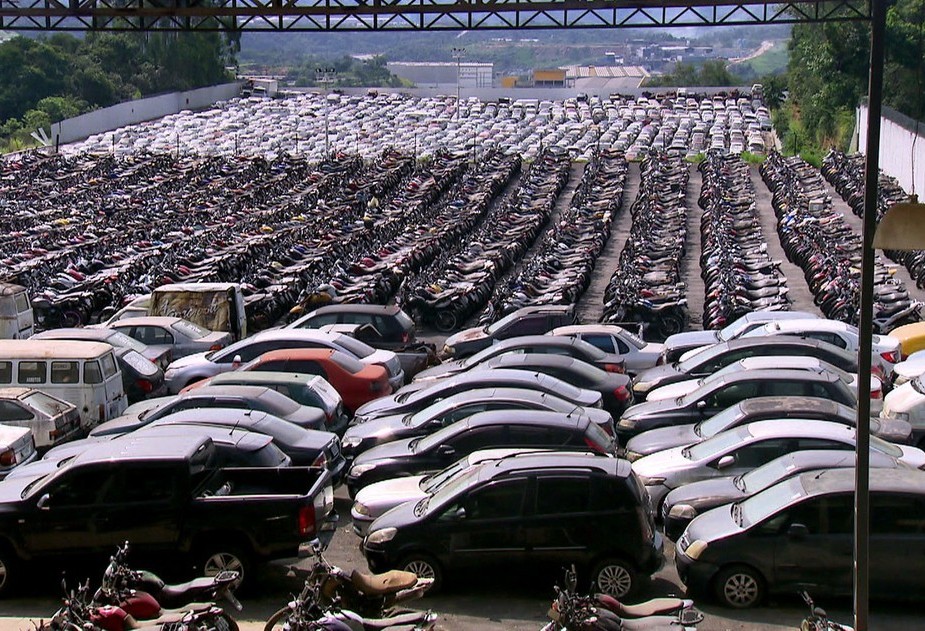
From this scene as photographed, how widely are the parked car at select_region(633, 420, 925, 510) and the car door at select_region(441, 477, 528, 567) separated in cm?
193

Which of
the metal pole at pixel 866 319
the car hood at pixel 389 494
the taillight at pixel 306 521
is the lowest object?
the car hood at pixel 389 494

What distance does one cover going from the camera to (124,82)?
93000 millimetres

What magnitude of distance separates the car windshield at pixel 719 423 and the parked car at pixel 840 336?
3541 millimetres

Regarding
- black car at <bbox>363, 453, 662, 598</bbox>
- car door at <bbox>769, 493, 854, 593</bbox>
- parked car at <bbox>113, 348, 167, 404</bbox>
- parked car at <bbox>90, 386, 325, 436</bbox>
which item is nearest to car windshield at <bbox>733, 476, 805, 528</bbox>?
car door at <bbox>769, 493, 854, 593</bbox>

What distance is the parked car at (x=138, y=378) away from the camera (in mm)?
16562

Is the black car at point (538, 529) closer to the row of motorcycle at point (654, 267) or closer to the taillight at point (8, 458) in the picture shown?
the taillight at point (8, 458)

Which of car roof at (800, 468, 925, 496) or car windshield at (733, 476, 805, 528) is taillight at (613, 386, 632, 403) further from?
car roof at (800, 468, 925, 496)

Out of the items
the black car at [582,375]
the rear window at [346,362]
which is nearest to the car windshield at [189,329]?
the rear window at [346,362]

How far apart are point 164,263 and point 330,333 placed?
9992mm

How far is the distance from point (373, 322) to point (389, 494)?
7.87m

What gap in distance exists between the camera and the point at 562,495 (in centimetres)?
956

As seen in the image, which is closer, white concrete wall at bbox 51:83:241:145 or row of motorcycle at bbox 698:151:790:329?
row of motorcycle at bbox 698:151:790:329

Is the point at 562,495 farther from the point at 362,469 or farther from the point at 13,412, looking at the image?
the point at 13,412

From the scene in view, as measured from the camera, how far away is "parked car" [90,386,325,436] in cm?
1317
